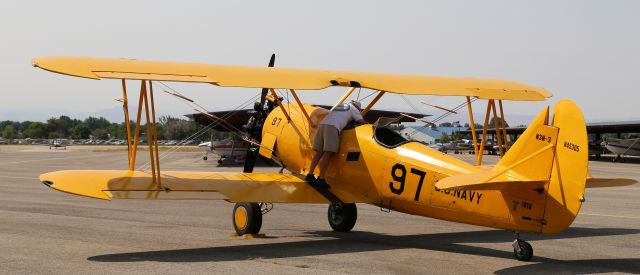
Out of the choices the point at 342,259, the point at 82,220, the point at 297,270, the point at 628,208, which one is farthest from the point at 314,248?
the point at 628,208

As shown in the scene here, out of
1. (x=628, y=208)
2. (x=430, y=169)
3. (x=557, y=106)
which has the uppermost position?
(x=557, y=106)

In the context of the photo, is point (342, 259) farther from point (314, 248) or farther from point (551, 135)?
point (551, 135)

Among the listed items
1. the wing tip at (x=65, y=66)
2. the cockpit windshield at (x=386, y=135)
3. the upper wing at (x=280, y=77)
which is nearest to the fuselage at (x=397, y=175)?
the cockpit windshield at (x=386, y=135)

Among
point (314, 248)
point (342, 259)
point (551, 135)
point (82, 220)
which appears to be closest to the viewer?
point (551, 135)

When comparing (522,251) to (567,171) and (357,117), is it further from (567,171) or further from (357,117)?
(357,117)

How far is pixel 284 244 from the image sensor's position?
10.9 metres

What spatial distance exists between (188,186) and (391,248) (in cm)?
303

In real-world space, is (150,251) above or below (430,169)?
below

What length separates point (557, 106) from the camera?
8.66 meters

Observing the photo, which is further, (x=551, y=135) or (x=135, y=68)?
(x=135, y=68)

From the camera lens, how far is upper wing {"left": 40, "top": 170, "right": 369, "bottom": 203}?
383 inches

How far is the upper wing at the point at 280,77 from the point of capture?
30.7ft

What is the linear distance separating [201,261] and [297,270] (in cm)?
129

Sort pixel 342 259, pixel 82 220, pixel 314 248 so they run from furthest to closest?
pixel 82 220 < pixel 314 248 < pixel 342 259
